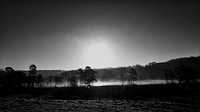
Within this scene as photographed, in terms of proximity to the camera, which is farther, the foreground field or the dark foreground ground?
the dark foreground ground

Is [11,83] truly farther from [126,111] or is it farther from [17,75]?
[126,111]

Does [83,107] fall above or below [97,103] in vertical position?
above

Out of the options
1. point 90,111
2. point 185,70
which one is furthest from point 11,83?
point 185,70

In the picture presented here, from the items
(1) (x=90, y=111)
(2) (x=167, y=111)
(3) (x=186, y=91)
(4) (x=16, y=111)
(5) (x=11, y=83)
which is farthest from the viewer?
(5) (x=11, y=83)

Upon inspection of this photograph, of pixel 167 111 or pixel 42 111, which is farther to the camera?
pixel 167 111

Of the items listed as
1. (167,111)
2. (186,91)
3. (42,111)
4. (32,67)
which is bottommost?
(186,91)

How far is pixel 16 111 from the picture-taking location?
1574cm

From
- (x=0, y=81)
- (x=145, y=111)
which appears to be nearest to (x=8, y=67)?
(x=0, y=81)

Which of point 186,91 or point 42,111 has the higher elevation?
point 42,111

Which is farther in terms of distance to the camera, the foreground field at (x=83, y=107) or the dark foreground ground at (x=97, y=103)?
the dark foreground ground at (x=97, y=103)

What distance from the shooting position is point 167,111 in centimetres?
1822

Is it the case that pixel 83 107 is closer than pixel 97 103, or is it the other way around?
pixel 83 107

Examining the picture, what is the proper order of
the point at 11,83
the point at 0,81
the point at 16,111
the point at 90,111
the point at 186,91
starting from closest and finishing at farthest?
the point at 16,111 < the point at 90,111 < the point at 186,91 < the point at 11,83 < the point at 0,81

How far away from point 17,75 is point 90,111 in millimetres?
67127
